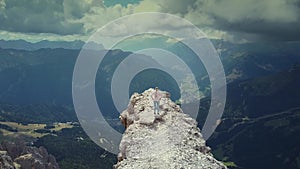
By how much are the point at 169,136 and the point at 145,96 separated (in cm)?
1792

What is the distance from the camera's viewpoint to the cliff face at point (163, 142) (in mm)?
33500

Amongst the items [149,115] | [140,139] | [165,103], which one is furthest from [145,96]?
[140,139]

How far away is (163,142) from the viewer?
3959 centimetres

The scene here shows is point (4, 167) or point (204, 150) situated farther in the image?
point (4, 167)

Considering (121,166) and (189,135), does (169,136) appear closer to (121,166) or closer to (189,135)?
(189,135)

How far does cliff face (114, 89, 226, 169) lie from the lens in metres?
33.5

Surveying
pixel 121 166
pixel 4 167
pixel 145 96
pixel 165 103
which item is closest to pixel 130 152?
pixel 121 166

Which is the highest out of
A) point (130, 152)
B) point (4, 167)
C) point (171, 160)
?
point (171, 160)

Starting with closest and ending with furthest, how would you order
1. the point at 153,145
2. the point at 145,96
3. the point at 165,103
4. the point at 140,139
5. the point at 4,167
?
the point at 153,145
the point at 140,139
the point at 165,103
the point at 145,96
the point at 4,167

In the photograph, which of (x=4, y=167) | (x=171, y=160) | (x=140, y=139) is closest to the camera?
(x=171, y=160)

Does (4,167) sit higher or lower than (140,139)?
lower

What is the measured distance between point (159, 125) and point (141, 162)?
11860mm

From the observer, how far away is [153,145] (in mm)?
39562

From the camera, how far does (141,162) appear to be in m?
34.1
